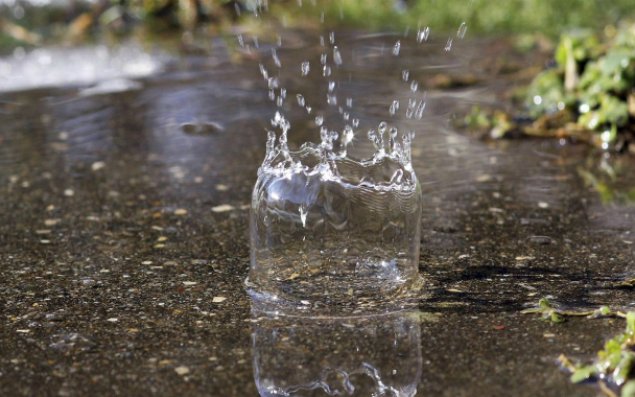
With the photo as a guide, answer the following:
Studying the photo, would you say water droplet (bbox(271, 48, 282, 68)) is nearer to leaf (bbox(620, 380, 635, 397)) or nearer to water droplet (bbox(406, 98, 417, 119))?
water droplet (bbox(406, 98, 417, 119))

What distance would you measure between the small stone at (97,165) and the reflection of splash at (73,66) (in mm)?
1757

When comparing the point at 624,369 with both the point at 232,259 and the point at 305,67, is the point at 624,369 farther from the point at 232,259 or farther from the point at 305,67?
the point at 305,67

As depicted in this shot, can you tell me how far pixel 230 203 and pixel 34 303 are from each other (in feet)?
4.04

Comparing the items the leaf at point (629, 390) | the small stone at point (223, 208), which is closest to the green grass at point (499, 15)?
the small stone at point (223, 208)

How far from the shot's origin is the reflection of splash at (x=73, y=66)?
6.70 meters

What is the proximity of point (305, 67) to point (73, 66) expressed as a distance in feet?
5.84

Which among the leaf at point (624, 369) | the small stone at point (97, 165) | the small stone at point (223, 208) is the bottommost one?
the small stone at point (223, 208)

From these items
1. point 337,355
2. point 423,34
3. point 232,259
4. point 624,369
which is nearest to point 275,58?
point 423,34

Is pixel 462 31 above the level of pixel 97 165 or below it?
above

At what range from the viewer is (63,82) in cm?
667

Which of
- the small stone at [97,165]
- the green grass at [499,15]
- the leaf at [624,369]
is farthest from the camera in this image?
the green grass at [499,15]

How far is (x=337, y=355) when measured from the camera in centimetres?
266

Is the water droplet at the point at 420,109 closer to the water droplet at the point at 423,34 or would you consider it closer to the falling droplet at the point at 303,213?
the water droplet at the point at 423,34

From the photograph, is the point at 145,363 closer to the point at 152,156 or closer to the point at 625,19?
the point at 152,156
